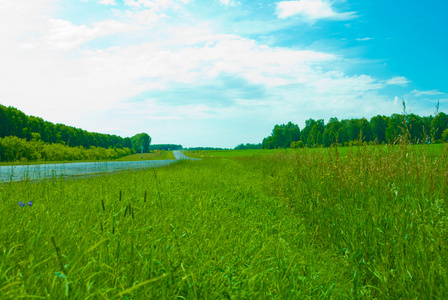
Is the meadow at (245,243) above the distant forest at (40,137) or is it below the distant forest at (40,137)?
below

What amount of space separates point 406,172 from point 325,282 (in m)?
2.81

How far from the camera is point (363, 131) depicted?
1205 cm

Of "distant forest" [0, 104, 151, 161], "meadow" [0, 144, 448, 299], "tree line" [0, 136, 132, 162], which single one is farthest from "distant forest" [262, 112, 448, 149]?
"distant forest" [0, 104, 151, 161]

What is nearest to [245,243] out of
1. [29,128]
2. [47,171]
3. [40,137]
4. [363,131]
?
[47,171]

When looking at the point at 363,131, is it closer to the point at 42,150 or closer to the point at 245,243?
the point at 245,243

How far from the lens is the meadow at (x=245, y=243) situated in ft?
5.63

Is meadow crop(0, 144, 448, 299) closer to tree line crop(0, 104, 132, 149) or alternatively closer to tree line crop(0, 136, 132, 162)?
tree line crop(0, 136, 132, 162)

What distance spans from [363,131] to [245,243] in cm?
1121

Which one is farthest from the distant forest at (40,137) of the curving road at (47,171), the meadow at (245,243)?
the meadow at (245,243)

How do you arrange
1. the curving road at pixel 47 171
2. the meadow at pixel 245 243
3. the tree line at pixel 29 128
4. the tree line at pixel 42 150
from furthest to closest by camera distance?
1. the tree line at pixel 29 128
2. the tree line at pixel 42 150
3. the curving road at pixel 47 171
4. the meadow at pixel 245 243

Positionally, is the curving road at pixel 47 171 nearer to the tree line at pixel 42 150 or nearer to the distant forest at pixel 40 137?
the tree line at pixel 42 150

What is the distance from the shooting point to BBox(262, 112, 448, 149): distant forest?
443cm

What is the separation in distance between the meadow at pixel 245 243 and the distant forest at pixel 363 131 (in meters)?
0.41

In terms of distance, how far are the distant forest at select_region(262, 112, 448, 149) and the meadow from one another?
1.34 ft
